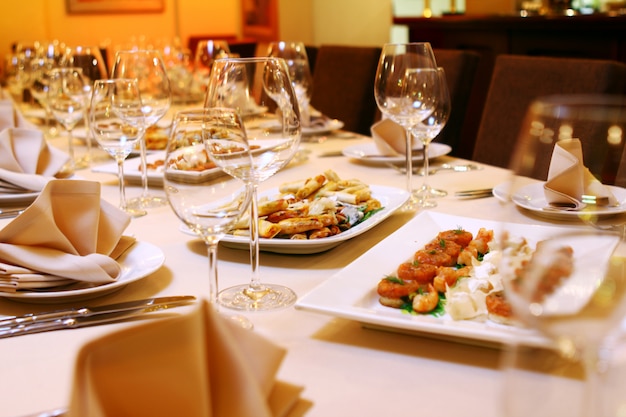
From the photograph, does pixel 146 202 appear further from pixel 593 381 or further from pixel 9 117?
pixel 593 381

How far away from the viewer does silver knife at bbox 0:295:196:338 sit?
2.85ft

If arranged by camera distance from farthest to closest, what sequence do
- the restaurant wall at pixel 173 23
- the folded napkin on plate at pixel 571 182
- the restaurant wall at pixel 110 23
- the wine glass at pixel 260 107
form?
the restaurant wall at pixel 110 23, the restaurant wall at pixel 173 23, the wine glass at pixel 260 107, the folded napkin on plate at pixel 571 182

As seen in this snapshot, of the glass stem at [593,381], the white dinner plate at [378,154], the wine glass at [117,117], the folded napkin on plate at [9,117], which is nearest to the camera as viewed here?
the glass stem at [593,381]

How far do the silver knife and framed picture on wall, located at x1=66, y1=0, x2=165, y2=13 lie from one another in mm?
6995

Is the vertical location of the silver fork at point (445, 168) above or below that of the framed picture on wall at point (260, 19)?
below

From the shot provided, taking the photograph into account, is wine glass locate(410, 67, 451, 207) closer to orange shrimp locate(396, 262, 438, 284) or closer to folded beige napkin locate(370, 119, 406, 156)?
folded beige napkin locate(370, 119, 406, 156)

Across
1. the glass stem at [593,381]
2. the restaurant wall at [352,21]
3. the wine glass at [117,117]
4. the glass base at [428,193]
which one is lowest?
the glass base at [428,193]

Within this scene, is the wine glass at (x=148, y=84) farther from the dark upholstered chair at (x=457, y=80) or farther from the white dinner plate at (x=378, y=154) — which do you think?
the dark upholstered chair at (x=457, y=80)

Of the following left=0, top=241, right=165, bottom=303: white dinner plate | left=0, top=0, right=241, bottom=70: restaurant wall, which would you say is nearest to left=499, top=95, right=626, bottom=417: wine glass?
left=0, top=241, right=165, bottom=303: white dinner plate

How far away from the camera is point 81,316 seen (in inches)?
35.1

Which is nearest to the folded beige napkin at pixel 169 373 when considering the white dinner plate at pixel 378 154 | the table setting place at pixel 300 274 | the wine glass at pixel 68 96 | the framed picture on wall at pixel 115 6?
the table setting place at pixel 300 274

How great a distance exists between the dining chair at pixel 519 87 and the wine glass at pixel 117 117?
43.8 inches

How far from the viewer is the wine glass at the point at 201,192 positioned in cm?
84

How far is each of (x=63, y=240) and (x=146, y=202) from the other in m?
0.50
